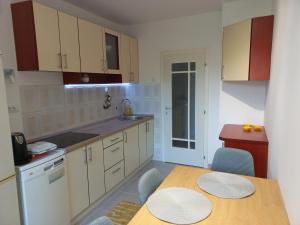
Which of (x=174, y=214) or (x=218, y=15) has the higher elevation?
(x=218, y=15)

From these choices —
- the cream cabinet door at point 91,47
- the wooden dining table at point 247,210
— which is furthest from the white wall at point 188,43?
the wooden dining table at point 247,210

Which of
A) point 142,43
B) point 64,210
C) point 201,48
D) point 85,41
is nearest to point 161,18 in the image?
point 142,43

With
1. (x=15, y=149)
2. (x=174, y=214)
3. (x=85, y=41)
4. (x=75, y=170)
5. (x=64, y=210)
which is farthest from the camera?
(x=85, y=41)

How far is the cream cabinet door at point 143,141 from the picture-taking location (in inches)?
145

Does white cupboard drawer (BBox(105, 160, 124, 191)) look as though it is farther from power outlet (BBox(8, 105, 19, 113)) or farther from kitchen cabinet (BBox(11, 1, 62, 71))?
kitchen cabinet (BBox(11, 1, 62, 71))

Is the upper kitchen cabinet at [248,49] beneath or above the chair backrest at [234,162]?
above

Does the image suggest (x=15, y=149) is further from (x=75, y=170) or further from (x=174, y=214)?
(x=174, y=214)

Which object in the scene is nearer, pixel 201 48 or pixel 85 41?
pixel 85 41

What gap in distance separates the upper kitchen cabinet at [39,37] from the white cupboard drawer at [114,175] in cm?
142

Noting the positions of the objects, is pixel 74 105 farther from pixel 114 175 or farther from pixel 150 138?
pixel 150 138

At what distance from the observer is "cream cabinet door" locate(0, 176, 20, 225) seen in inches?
62.9

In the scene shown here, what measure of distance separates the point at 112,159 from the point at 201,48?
226cm

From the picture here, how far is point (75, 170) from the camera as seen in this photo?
7.55ft

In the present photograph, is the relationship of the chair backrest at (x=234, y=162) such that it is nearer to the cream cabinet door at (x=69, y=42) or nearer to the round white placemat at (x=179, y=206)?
the round white placemat at (x=179, y=206)
